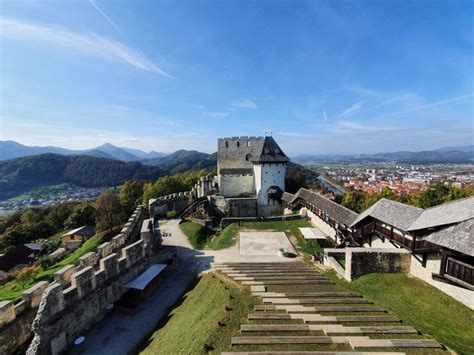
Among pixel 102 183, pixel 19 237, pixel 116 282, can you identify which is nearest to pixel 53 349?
pixel 116 282

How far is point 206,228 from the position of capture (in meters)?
Answer: 22.1

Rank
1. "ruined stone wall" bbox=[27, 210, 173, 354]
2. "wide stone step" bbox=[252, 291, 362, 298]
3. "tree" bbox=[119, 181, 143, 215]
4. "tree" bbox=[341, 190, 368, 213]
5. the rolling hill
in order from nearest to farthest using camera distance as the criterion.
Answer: "ruined stone wall" bbox=[27, 210, 173, 354] → "wide stone step" bbox=[252, 291, 362, 298] → "tree" bbox=[341, 190, 368, 213] → "tree" bbox=[119, 181, 143, 215] → the rolling hill

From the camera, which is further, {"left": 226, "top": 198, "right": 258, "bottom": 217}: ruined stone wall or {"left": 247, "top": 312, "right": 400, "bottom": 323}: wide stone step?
{"left": 226, "top": 198, "right": 258, "bottom": 217}: ruined stone wall

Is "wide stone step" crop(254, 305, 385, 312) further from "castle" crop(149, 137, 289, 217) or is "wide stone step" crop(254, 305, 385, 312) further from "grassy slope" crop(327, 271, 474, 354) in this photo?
"castle" crop(149, 137, 289, 217)

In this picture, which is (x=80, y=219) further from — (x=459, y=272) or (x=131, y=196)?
(x=459, y=272)

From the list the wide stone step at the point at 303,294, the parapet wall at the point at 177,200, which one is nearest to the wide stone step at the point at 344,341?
the wide stone step at the point at 303,294

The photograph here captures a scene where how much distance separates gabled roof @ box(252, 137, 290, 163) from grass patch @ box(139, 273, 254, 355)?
19.5 meters

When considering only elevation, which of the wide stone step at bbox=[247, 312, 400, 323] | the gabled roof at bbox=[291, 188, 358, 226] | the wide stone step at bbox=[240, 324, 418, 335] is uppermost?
the gabled roof at bbox=[291, 188, 358, 226]

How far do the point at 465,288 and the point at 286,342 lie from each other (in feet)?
26.4

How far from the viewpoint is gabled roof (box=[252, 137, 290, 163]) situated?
2946 cm

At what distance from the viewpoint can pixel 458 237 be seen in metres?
8.81

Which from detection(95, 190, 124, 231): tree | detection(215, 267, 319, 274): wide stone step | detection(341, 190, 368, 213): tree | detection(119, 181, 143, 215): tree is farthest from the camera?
detection(119, 181, 143, 215): tree

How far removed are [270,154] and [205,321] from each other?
23.9 m

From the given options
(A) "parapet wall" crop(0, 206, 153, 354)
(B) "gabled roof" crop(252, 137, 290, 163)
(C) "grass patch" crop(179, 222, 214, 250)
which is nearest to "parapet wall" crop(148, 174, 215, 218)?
(C) "grass patch" crop(179, 222, 214, 250)
